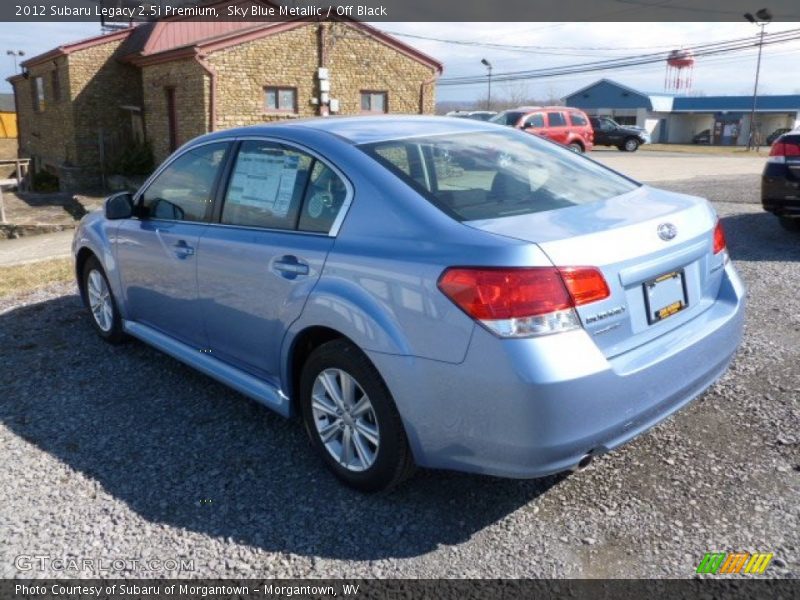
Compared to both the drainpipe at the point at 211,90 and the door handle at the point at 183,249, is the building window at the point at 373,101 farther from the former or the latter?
the door handle at the point at 183,249

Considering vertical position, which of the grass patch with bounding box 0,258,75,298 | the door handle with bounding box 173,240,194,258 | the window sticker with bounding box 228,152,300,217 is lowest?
the grass patch with bounding box 0,258,75,298

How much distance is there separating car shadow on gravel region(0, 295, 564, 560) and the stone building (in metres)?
15.9

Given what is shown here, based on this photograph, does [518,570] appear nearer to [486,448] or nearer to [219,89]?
[486,448]

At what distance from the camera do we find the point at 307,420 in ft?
11.3

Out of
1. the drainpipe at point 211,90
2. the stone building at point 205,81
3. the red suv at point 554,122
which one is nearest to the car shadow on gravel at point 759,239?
the drainpipe at point 211,90

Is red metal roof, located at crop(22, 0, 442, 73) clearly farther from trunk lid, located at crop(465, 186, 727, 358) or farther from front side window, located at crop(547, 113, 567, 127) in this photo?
trunk lid, located at crop(465, 186, 727, 358)

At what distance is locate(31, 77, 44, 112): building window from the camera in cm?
2745

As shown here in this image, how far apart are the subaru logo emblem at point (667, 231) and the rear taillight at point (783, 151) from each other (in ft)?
21.5

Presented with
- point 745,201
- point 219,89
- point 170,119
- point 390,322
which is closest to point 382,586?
point 390,322

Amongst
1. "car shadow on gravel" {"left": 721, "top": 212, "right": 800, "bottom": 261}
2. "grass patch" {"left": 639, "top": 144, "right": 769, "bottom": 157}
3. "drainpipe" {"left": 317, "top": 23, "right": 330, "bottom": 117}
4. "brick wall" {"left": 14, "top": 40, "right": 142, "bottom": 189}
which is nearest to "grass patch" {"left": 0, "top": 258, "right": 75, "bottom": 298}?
"car shadow on gravel" {"left": 721, "top": 212, "right": 800, "bottom": 261}

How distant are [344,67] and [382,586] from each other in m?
20.8

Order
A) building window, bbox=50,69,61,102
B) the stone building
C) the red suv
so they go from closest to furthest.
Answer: the stone building
building window, bbox=50,69,61,102
the red suv

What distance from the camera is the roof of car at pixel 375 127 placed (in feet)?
11.6

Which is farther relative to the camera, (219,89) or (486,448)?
(219,89)
